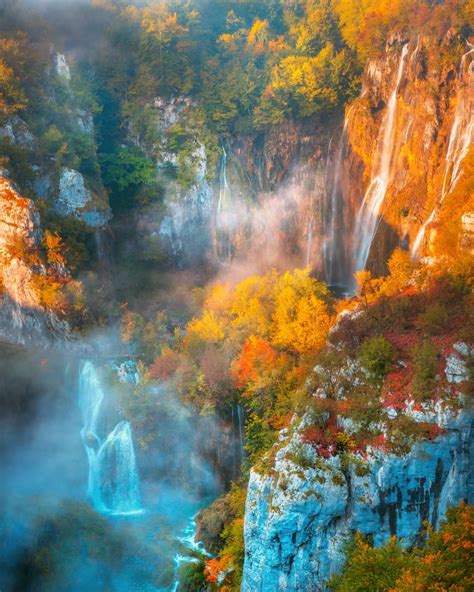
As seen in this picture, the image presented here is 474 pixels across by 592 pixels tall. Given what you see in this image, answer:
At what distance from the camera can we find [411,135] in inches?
1334

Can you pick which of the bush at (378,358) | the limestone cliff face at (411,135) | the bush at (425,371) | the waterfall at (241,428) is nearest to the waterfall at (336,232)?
the limestone cliff face at (411,135)

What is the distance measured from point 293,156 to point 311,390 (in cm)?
2524

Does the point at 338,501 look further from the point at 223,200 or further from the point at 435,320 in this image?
the point at 223,200

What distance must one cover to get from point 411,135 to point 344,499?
22.9m

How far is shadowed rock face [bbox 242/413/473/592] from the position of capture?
18109 mm

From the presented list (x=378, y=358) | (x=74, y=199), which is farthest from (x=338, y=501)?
(x=74, y=199)

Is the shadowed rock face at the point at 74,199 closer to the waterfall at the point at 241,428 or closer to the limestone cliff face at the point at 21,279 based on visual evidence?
the limestone cliff face at the point at 21,279

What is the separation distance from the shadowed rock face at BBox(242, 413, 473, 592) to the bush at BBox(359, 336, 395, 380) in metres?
2.93

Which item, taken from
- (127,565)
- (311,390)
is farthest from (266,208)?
(127,565)

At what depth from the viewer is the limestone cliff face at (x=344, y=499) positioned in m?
18.1

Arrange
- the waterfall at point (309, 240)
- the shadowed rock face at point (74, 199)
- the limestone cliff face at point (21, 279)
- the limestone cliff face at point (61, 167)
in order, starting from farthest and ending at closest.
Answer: the waterfall at point (309, 240) → the shadowed rock face at point (74, 199) → the limestone cliff face at point (61, 167) → the limestone cliff face at point (21, 279)

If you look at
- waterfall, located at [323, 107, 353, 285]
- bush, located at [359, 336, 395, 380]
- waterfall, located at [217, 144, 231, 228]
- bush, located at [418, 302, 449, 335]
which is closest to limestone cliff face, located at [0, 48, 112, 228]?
waterfall, located at [217, 144, 231, 228]

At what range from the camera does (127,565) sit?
24.0m

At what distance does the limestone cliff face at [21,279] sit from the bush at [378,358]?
18.8 meters
